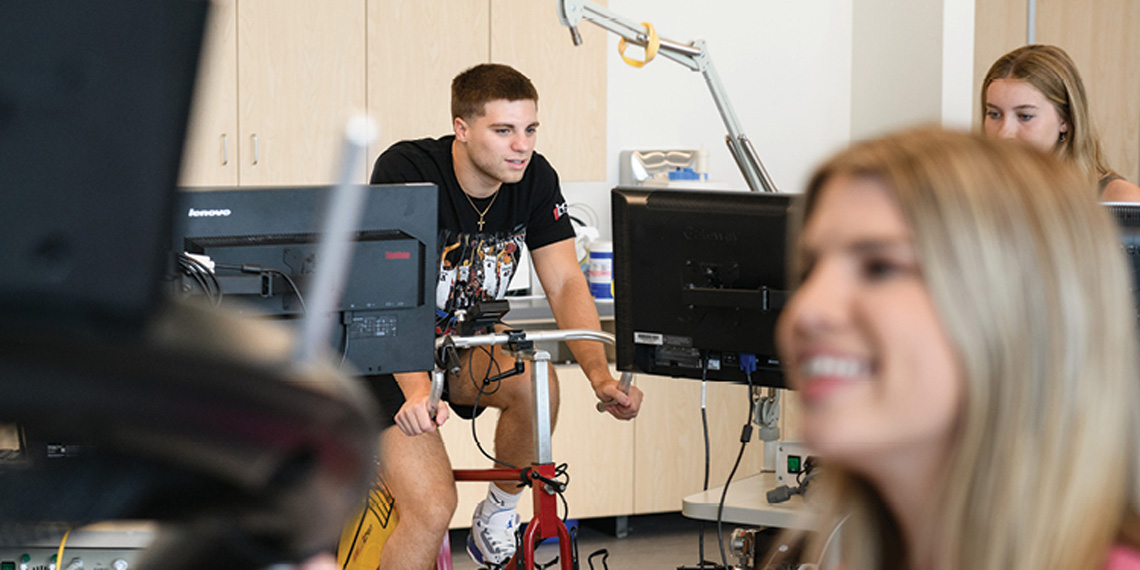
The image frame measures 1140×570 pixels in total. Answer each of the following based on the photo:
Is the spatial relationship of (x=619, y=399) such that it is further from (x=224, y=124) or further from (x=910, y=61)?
(x=910, y=61)

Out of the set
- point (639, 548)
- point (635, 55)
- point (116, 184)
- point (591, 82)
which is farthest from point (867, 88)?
point (116, 184)

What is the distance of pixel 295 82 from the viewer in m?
3.66

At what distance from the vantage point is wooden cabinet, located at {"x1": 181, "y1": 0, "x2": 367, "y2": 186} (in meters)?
3.61

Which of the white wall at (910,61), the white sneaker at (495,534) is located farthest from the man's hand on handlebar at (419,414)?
the white wall at (910,61)

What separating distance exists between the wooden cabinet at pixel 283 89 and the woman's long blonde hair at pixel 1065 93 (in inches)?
84.8

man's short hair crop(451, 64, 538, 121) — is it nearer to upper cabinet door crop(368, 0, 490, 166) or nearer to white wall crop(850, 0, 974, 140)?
upper cabinet door crop(368, 0, 490, 166)

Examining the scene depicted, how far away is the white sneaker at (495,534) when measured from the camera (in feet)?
8.50

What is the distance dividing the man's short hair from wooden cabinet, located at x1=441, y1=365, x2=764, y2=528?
120cm

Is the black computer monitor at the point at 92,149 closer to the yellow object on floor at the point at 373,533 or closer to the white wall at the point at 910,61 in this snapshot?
the yellow object on floor at the point at 373,533

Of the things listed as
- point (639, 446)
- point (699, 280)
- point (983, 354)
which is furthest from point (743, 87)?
point (983, 354)

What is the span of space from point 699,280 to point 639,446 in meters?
2.08

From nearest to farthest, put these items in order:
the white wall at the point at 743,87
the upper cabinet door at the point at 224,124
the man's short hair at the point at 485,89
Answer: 1. the man's short hair at the point at 485,89
2. the upper cabinet door at the point at 224,124
3. the white wall at the point at 743,87

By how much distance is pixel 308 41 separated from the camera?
3.66m

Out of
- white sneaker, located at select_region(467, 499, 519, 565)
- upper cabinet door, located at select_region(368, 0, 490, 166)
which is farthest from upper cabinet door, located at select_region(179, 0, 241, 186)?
white sneaker, located at select_region(467, 499, 519, 565)
